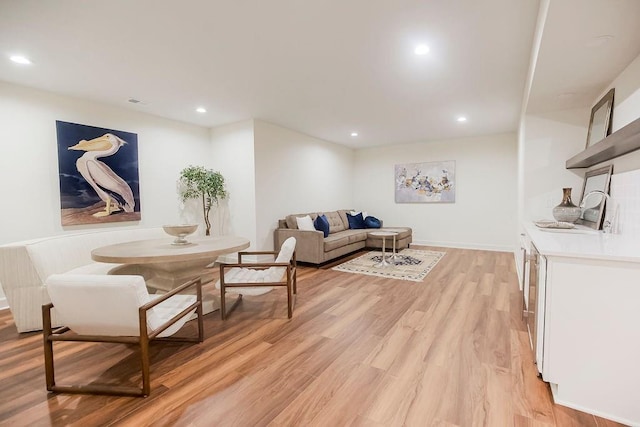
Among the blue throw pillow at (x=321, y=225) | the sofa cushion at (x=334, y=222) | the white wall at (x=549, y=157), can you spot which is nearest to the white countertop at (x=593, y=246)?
the white wall at (x=549, y=157)

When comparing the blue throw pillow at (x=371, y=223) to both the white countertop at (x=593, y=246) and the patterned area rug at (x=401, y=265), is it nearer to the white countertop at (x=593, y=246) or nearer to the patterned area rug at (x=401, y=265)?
the patterned area rug at (x=401, y=265)

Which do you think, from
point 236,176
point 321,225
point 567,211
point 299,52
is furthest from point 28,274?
point 567,211

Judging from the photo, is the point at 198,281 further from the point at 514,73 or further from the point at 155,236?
the point at 514,73

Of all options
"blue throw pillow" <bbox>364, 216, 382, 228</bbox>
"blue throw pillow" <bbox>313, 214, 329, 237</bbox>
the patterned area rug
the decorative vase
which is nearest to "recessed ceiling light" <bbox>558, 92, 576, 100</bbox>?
the decorative vase

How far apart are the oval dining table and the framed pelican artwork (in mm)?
1366

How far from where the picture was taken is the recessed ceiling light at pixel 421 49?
98.7 inches

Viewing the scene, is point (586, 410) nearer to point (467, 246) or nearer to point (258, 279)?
point (258, 279)

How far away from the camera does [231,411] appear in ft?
5.26

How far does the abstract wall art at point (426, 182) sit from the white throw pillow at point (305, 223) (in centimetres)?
280

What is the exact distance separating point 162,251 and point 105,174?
2.37 m

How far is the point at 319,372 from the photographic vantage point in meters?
1.96

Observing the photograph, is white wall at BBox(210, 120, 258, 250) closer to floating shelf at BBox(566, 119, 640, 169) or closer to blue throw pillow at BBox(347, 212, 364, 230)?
blue throw pillow at BBox(347, 212, 364, 230)

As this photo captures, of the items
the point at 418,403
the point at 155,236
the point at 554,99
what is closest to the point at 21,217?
the point at 155,236

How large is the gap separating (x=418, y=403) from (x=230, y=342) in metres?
1.49
